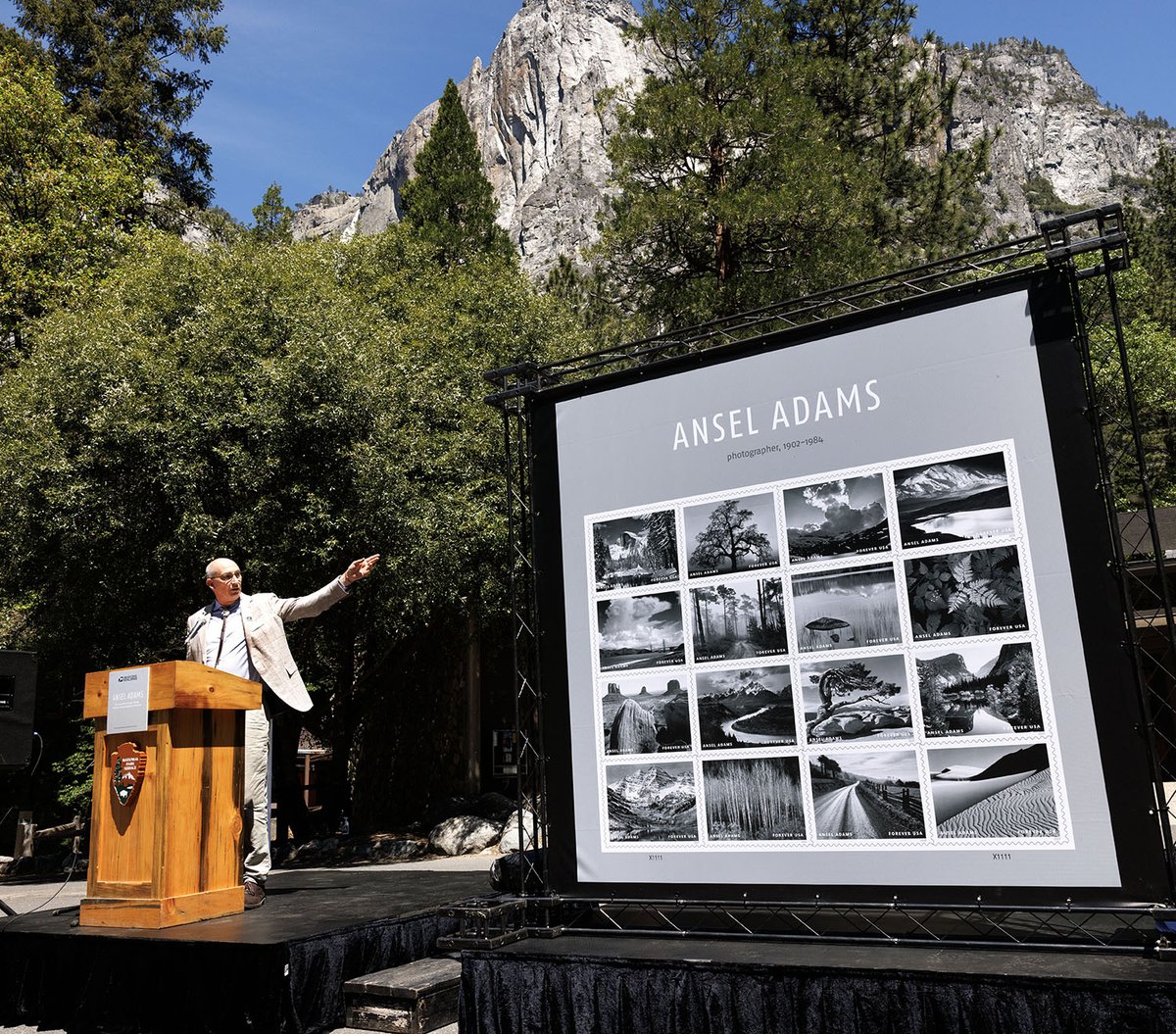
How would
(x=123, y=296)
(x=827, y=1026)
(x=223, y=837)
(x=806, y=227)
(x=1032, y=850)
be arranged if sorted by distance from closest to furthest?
(x=827, y=1026) → (x=1032, y=850) → (x=223, y=837) → (x=123, y=296) → (x=806, y=227)

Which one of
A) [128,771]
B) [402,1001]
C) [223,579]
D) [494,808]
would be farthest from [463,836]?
[402,1001]

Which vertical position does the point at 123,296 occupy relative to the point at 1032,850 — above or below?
above

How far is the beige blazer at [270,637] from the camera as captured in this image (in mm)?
4566

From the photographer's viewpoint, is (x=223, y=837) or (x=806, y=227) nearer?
(x=223, y=837)

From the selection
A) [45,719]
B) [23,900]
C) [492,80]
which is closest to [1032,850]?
[23,900]

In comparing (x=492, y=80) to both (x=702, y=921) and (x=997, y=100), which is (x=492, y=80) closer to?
(x=997, y=100)

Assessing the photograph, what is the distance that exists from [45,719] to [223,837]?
13.1 meters

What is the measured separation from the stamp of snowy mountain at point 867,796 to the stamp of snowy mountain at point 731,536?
80 cm

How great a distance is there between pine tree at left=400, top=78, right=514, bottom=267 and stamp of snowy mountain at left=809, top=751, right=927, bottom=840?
2014 cm

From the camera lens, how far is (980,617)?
3.20 m

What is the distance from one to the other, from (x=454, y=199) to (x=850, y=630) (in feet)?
73.6

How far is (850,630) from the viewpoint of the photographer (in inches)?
135

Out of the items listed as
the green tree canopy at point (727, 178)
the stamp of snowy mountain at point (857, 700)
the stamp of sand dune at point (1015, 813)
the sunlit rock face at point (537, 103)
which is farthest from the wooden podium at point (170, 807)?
the sunlit rock face at point (537, 103)

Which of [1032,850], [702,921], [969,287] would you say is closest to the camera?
[1032,850]
